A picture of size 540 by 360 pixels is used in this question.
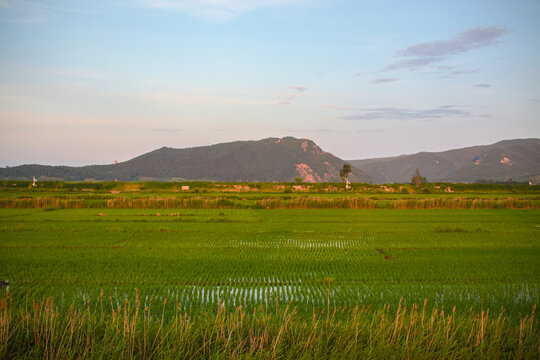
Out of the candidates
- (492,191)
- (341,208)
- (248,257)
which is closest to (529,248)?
(248,257)

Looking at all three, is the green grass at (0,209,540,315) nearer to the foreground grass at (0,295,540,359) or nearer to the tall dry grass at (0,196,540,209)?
the foreground grass at (0,295,540,359)

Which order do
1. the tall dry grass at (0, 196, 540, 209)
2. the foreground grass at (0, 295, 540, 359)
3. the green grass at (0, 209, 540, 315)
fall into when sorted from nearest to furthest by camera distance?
the foreground grass at (0, 295, 540, 359) → the green grass at (0, 209, 540, 315) → the tall dry grass at (0, 196, 540, 209)

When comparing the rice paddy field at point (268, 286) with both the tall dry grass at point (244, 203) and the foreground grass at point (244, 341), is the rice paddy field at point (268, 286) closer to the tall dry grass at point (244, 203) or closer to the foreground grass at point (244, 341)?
the foreground grass at point (244, 341)

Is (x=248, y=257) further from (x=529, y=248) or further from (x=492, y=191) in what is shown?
(x=492, y=191)

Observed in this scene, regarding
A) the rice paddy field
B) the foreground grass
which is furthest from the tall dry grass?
the foreground grass

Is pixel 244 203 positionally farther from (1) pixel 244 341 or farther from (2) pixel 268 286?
(1) pixel 244 341

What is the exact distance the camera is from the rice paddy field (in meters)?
5.98

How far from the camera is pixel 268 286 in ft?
35.0

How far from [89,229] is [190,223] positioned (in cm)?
588

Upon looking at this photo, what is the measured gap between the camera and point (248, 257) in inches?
583

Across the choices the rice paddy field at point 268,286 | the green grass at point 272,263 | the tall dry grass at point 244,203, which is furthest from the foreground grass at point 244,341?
the tall dry grass at point 244,203

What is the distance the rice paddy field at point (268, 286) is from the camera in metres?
5.98

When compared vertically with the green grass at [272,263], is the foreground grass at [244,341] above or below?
above

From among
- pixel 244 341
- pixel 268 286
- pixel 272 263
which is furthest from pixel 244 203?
pixel 244 341
